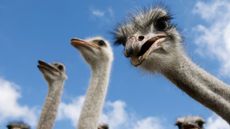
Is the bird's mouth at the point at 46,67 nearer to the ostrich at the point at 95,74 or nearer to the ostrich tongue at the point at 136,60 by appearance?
the ostrich at the point at 95,74

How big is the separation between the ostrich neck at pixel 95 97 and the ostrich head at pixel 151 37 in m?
2.50

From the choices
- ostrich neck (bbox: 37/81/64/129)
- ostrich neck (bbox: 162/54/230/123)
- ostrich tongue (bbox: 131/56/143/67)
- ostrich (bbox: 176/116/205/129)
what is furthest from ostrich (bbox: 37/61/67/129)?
ostrich tongue (bbox: 131/56/143/67)

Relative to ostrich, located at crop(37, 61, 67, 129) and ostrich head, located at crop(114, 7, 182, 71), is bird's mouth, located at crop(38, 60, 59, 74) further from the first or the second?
ostrich head, located at crop(114, 7, 182, 71)

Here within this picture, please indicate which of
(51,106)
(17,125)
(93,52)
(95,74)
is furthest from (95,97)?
(17,125)

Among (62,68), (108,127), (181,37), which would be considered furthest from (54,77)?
(181,37)

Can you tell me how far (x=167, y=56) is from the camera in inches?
174

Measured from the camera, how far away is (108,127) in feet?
34.2

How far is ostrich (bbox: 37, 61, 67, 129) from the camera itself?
8.66m

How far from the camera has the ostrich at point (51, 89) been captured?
866 cm

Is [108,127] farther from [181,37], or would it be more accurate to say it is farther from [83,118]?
[181,37]

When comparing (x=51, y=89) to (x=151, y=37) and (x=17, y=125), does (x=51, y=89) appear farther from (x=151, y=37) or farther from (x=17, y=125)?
(x=151, y=37)

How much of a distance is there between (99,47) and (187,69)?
12.6 ft

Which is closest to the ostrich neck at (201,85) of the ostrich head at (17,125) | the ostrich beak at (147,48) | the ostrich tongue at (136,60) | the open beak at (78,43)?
the ostrich beak at (147,48)

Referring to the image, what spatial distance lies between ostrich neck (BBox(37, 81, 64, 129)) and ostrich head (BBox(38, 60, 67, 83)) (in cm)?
10
